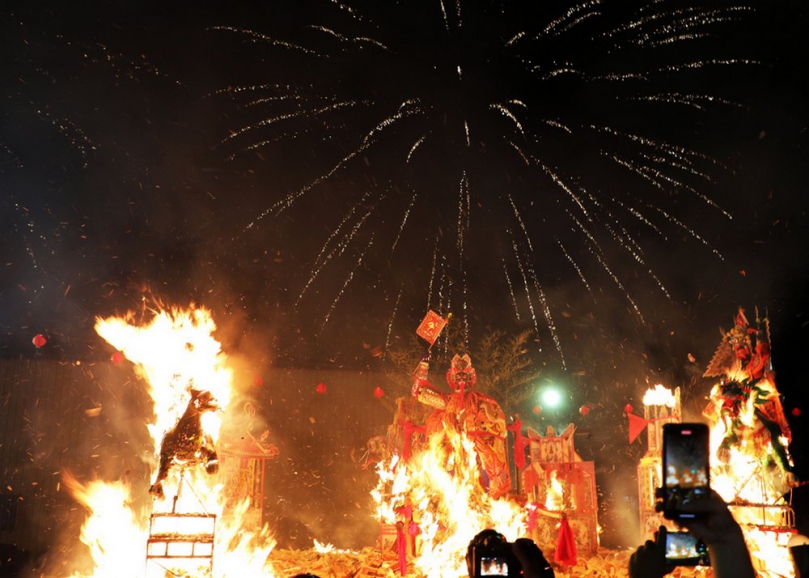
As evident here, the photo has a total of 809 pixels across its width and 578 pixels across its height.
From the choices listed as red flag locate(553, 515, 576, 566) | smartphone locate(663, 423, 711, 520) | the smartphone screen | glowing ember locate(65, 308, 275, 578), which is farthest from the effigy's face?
smartphone locate(663, 423, 711, 520)

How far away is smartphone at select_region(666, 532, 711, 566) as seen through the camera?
266 centimetres

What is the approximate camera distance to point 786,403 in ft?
29.0

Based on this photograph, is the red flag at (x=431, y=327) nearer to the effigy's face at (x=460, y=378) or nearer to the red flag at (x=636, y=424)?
the effigy's face at (x=460, y=378)

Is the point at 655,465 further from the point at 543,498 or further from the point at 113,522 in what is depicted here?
the point at 113,522

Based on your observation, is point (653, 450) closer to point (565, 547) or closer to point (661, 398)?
point (661, 398)

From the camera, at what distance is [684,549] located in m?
2.71

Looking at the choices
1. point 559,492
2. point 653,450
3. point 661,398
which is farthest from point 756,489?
point 559,492

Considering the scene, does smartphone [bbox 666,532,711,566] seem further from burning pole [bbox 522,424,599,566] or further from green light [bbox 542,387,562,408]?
green light [bbox 542,387,562,408]

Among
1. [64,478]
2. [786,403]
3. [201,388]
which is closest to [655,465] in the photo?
[786,403]

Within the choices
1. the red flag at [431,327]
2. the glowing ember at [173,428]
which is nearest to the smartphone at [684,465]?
the glowing ember at [173,428]

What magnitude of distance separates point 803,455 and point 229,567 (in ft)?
25.5

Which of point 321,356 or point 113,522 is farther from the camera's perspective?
point 321,356

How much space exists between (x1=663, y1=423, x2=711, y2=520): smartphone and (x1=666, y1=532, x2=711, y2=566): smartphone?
22 centimetres

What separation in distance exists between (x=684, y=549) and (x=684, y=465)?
36cm
